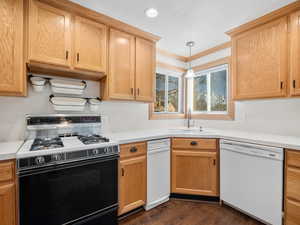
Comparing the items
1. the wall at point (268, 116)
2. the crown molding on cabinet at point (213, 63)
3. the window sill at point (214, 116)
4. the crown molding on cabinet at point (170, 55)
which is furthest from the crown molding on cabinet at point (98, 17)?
the window sill at point (214, 116)

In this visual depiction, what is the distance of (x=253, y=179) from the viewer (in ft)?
5.51

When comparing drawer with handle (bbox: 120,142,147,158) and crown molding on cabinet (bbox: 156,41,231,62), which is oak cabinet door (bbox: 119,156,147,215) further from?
crown molding on cabinet (bbox: 156,41,231,62)

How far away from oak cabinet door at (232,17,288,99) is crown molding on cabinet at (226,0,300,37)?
0.16ft

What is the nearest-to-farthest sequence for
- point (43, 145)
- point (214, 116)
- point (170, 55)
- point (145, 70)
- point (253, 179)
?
point (43, 145) < point (253, 179) < point (145, 70) < point (214, 116) < point (170, 55)

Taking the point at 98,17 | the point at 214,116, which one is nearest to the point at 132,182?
the point at 214,116

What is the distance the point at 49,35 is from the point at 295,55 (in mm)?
2547

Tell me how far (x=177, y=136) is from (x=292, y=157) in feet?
3.87

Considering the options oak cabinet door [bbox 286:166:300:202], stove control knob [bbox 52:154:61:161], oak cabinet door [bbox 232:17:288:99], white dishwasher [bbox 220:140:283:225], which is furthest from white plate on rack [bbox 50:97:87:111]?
oak cabinet door [bbox 286:166:300:202]

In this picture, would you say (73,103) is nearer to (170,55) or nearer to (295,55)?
(170,55)

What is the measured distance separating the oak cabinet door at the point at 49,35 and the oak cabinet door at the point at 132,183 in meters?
1.29

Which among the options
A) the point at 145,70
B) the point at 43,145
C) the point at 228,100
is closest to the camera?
the point at 43,145

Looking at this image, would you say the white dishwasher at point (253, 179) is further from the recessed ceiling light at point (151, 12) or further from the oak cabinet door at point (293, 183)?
the recessed ceiling light at point (151, 12)

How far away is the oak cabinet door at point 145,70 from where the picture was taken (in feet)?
7.11

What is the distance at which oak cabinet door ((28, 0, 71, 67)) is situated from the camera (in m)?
1.44
